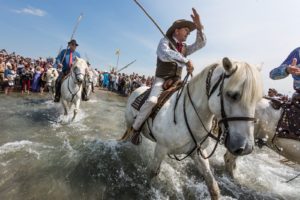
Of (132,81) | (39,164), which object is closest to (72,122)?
(39,164)

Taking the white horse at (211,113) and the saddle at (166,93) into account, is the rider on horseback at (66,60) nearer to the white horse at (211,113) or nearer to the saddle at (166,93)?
the white horse at (211,113)

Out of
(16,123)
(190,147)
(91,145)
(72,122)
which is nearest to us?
(190,147)

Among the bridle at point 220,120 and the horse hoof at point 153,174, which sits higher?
the bridle at point 220,120

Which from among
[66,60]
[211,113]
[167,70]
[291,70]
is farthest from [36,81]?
[291,70]

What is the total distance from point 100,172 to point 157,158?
175 centimetres

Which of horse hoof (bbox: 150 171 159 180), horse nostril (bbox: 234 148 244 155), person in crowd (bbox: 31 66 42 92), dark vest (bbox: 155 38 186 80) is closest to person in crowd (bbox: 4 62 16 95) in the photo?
person in crowd (bbox: 31 66 42 92)

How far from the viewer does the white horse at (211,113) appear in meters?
3.21

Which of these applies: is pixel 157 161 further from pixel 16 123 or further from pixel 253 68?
pixel 16 123

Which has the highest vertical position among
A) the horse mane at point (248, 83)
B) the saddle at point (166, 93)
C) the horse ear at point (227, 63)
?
the horse ear at point (227, 63)

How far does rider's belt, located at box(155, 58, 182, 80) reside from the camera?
5344 mm

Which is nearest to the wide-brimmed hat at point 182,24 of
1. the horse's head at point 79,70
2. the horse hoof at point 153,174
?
the horse hoof at point 153,174

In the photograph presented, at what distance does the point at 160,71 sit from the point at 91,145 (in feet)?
11.3

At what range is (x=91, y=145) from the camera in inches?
303

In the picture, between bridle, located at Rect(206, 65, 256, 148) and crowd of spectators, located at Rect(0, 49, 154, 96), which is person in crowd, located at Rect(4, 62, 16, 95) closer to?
crowd of spectators, located at Rect(0, 49, 154, 96)
